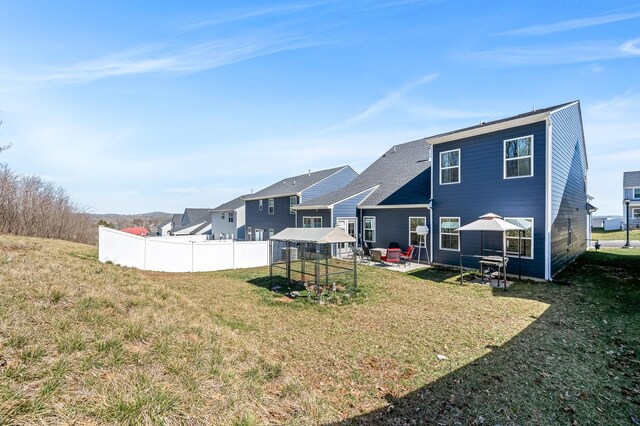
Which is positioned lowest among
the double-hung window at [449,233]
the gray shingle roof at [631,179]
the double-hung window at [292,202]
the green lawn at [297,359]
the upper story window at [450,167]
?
the green lawn at [297,359]

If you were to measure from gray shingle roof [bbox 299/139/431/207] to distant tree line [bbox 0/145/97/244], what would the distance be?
18953 mm

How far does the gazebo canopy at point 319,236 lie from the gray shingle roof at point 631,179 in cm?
4548

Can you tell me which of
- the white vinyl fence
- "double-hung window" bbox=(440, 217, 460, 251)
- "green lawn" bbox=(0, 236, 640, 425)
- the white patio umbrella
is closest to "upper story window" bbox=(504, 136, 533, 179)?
the white patio umbrella

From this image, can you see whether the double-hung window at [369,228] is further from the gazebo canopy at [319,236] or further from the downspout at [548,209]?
the downspout at [548,209]

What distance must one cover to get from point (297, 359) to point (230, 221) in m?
32.7

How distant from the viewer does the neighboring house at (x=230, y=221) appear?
3444 centimetres

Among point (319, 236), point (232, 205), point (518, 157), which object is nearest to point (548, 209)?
point (518, 157)

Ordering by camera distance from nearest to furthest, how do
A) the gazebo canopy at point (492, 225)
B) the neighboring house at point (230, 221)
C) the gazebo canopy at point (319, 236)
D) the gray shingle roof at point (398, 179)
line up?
the gazebo canopy at point (319, 236), the gazebo canopy at point (492, 225), the gray shingle roof at point (398, 179), the neighboring house at point (230, 221)

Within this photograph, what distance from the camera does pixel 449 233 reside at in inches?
546

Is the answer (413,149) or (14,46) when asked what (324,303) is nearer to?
A: (14,46)

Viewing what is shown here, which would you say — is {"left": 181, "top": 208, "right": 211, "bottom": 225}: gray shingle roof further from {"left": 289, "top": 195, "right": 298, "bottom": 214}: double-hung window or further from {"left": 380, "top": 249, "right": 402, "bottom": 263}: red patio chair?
{"left": 380, "top": 249, "right": 402, "bottom": 263}: red patio chair

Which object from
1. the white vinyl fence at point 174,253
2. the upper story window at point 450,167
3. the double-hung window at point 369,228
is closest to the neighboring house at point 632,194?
the upper story window at point 450,167

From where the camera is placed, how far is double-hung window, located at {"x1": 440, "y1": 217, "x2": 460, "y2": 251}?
1354 centimetres

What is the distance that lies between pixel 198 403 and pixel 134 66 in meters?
10.6
